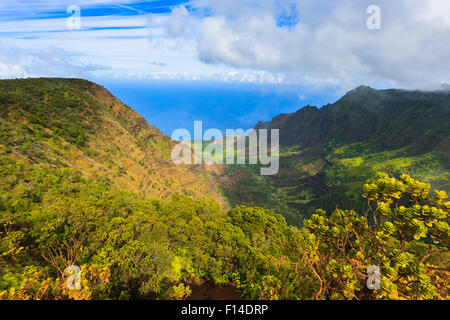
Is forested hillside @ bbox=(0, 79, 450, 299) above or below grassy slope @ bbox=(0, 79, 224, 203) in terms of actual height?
below

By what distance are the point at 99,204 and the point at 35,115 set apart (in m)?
43.9

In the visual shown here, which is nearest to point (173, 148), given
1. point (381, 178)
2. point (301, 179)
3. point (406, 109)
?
point (381, 178)

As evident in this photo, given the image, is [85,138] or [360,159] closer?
[85,138]

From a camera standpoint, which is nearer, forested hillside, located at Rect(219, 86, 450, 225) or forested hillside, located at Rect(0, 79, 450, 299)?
forested hillside, located at Rect(0, 79, 450, 299)

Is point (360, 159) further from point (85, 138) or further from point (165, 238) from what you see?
point (85, 138)

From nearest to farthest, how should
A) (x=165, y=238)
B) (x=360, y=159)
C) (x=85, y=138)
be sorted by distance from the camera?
(x=165, y=238) → (x=85, y=138) → (x=360, y=159)

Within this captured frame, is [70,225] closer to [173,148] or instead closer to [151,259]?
[151,259]

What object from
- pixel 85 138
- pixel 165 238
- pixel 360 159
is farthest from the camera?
pixel 360 159

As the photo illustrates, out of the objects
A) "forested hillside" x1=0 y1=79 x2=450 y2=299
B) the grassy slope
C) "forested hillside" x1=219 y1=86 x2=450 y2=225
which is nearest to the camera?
"forested hillside" x1=0 y1=79 x2=450 y2=299

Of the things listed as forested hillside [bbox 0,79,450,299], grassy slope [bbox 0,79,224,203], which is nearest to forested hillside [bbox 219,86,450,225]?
grassy slope [bbox 0,79,224,203]

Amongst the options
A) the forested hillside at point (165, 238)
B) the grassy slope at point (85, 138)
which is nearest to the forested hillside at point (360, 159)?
the grassy slope at point (85, 138)

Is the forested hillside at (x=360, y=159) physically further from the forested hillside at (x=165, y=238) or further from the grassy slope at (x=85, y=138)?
the forested hillside at (x=165, y=238)

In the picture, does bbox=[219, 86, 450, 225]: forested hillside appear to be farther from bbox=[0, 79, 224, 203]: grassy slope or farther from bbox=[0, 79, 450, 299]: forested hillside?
bbox=[0, 79, 450, 299]: forested hillside

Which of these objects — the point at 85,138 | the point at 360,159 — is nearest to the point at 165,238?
the point at 85,138
